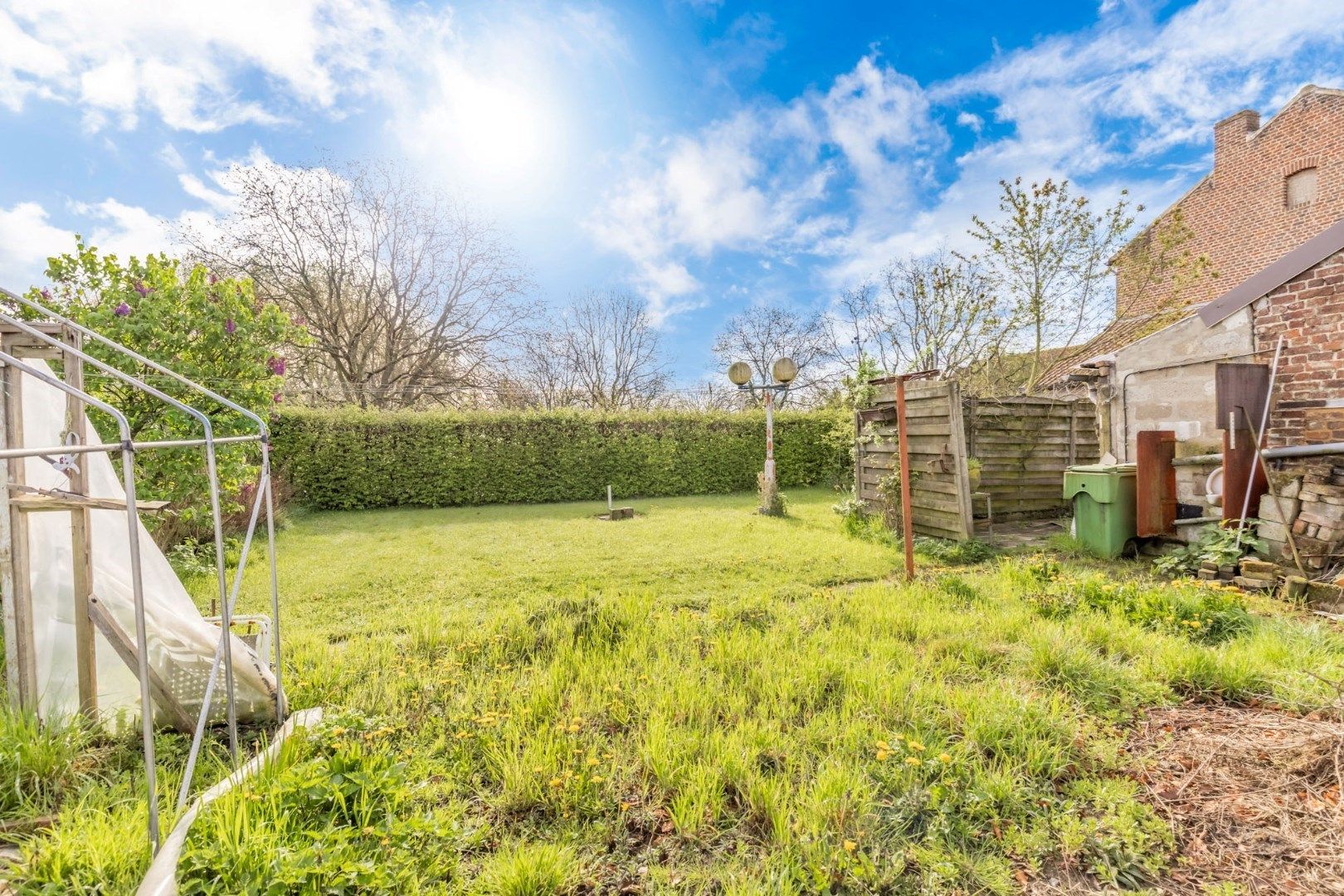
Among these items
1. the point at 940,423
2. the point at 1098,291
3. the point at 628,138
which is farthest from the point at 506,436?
the point at 1098,291

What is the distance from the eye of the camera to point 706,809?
1.99m

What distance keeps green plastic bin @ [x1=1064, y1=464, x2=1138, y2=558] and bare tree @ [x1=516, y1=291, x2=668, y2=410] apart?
684 inches

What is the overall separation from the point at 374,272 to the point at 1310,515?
751 inches

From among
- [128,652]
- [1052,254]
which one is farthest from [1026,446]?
[128,652]

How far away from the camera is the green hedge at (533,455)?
404 inches

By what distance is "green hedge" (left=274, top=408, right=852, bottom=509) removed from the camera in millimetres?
10250

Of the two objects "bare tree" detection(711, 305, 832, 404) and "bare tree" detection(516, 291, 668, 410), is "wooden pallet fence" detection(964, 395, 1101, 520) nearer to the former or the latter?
"bare tree" detection(516, 291, 668, 410)

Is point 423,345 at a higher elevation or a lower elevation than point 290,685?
higher

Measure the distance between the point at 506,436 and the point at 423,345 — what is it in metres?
7.50

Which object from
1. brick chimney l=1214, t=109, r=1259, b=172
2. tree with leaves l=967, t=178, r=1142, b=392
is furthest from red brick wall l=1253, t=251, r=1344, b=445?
brick chimney l=1214, t=109, r=1259, b=172

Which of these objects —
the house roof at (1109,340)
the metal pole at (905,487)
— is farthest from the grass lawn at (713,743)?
the house roof at (1109,340)

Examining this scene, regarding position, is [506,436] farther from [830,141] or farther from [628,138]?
[830,141]

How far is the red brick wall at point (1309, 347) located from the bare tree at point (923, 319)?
626 cm

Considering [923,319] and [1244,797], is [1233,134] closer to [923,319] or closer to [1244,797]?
[923,319]
